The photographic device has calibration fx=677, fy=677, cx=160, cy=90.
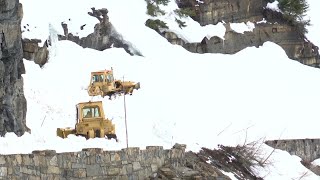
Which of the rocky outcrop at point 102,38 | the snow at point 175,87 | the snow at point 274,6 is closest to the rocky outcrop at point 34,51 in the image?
the snow at point 175,87

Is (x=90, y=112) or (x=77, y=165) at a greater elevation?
(x=90, y=112)

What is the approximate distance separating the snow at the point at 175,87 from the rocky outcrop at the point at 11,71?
1.03 m

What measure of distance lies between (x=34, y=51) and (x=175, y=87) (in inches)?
278

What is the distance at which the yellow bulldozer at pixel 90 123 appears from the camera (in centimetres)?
1970

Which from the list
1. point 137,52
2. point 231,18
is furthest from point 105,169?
point 231,18

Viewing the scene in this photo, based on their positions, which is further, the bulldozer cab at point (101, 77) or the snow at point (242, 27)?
the snow at point (242, 27)

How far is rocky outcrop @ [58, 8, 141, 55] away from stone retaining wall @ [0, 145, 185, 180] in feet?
69.9

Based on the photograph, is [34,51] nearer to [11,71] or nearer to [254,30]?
[11,71]

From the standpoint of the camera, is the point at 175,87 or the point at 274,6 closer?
the point at 175,87

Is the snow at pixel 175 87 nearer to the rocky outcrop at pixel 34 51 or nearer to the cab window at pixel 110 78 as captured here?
the rocky outcrop at pixel 34 51

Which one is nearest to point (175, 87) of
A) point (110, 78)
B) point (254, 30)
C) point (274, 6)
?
point (110, 78)

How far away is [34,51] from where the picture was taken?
107ft

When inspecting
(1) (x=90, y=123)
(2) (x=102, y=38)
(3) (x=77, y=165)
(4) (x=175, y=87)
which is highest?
(2) (x=102, y=38)

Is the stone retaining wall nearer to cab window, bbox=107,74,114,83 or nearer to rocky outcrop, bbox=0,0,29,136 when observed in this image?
rocky outcrop, bbox=0,0,29,136
